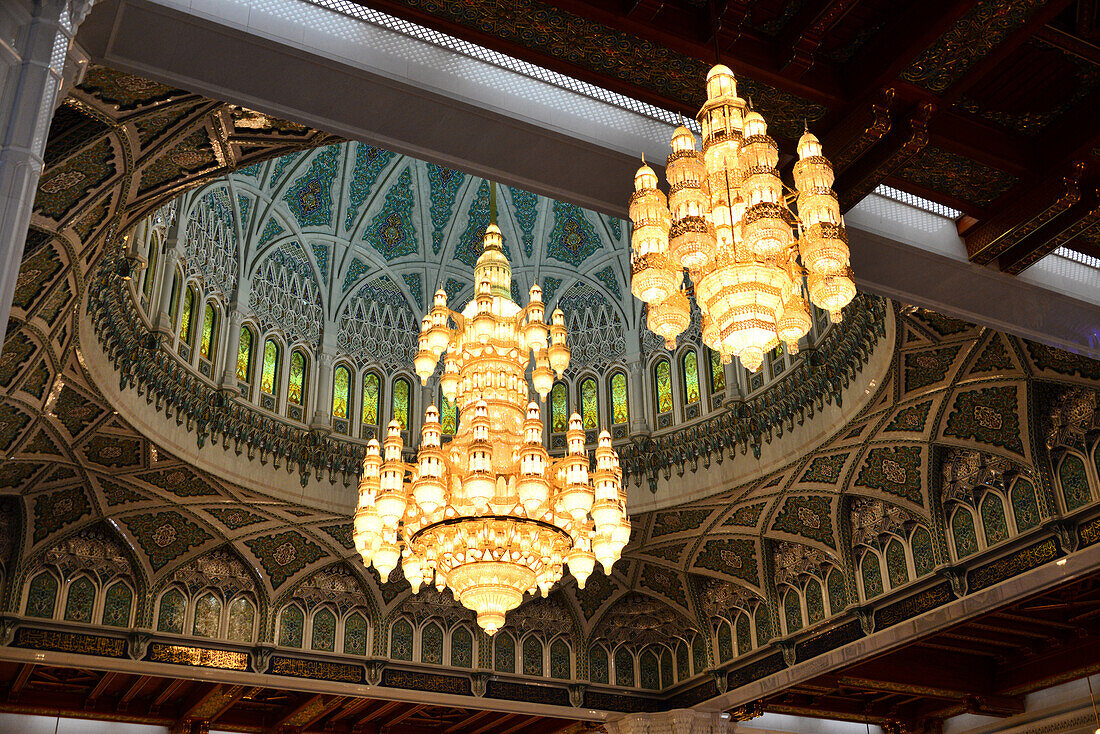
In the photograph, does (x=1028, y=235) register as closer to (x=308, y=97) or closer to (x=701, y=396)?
(x=308, y=97)

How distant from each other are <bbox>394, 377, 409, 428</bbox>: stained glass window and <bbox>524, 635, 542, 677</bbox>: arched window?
3.50m

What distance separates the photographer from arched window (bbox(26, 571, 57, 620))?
38.9 feet

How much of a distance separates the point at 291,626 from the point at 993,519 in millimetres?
8601

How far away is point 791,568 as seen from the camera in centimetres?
1337

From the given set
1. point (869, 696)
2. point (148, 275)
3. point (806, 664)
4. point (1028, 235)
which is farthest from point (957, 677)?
point (148, 275)

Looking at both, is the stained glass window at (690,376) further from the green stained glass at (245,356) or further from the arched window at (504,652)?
the green stained glass at (245,356)

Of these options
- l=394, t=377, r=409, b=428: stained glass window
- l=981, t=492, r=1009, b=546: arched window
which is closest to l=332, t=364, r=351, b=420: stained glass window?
l=394, t=377, r=409, b=428: stained glass window

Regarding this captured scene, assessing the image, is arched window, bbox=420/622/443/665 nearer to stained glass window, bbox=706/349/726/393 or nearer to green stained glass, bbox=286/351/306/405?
green stained glass, bbox=286/351/306/405

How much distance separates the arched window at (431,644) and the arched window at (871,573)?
5.65m

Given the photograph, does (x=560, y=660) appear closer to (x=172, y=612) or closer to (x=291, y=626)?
(x=291, y=626)

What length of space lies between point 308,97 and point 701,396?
8951mm

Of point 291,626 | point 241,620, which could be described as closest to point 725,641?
point 291,626

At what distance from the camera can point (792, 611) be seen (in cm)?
1334

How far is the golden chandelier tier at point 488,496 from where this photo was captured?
8570 mm
